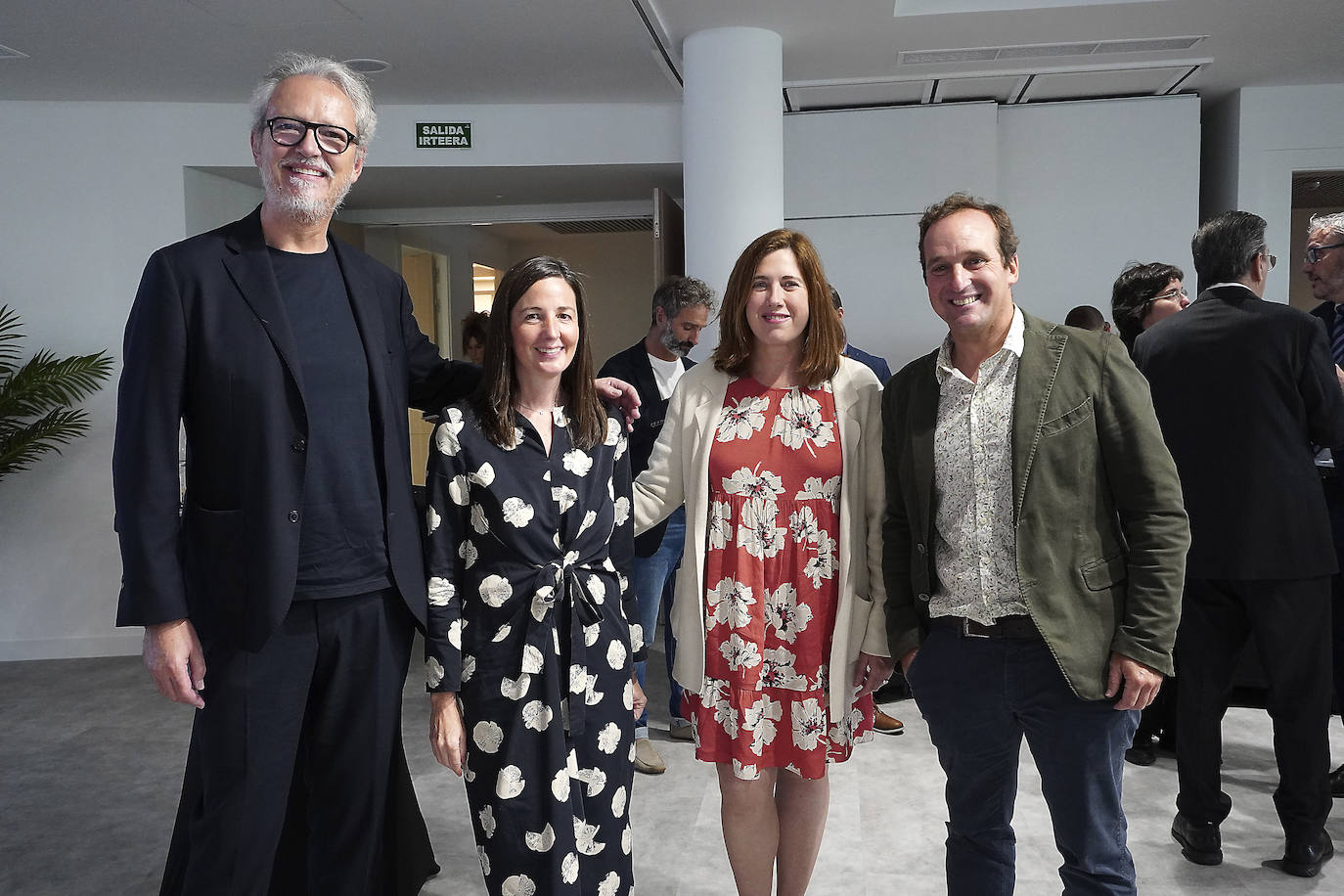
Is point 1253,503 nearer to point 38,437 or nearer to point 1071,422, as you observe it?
point 1071,422

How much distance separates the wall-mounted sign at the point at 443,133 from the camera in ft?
19.4

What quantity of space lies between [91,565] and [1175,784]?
583 centimetres

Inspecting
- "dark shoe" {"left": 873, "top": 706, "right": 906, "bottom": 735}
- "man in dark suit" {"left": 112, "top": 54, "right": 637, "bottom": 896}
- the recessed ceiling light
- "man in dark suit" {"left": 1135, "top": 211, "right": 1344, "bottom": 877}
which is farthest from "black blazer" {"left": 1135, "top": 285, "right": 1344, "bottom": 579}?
the recessed ceiling light

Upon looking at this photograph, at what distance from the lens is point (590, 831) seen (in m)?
2.04

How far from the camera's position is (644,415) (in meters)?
3.64

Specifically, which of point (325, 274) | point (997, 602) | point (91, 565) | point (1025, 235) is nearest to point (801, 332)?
point (997, 602)

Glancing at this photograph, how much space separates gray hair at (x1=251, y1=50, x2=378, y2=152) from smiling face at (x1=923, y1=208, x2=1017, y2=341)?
1186mm

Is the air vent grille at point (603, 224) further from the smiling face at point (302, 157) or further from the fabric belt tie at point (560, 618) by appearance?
the fabric belt tie at point (560, 618)

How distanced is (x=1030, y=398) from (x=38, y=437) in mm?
5532

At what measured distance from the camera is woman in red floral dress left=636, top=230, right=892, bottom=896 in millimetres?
2131

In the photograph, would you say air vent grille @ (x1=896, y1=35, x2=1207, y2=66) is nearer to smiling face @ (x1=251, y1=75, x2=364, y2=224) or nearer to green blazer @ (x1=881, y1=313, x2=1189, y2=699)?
green blazer @ (x1=881, y1=313, x2=1189, y2=699)

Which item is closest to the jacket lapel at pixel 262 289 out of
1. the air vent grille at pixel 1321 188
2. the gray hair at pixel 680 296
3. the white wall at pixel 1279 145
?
the gray hair at pixel 680 296

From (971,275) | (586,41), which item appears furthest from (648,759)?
(586,41)

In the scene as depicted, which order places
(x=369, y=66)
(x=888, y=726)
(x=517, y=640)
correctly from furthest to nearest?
(x=369, y=66), (x=888, y=726), (x=517, y=640)
